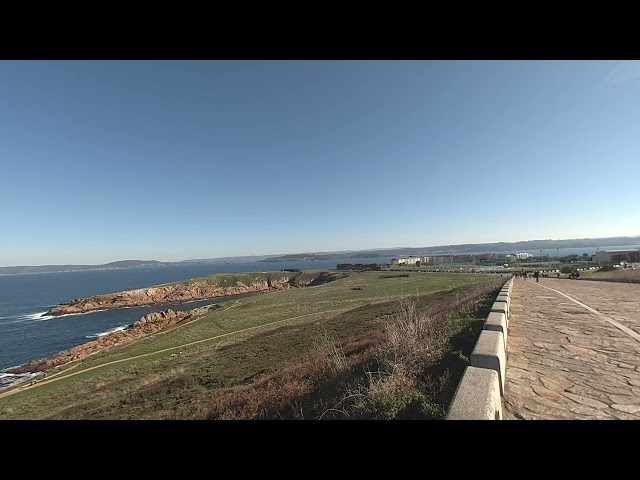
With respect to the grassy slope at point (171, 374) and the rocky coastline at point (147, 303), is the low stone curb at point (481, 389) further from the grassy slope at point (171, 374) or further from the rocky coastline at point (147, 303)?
the rocky coastline at point (147, 303)

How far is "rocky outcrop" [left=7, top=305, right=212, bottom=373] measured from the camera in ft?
69.6

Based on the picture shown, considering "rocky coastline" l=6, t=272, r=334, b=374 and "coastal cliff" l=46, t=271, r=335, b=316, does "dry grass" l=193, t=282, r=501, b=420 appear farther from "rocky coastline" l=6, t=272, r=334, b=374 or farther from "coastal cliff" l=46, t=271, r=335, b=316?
"coastal cliff" l=46, t=271, r=335, b=316

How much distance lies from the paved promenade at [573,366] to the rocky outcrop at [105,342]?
28650 mm

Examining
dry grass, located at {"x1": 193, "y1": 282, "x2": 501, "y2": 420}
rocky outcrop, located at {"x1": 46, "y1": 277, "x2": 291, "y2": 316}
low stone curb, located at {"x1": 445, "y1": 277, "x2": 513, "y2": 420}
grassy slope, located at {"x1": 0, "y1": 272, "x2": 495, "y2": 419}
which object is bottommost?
rocky outcrop, located at {"x1": 46, "y1": 277, "x2": 291, "y2": 316}

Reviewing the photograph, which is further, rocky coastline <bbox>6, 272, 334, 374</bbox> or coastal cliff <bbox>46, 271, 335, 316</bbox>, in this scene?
coastal cliff <bbox>46, 271, 335, 316</bbox>

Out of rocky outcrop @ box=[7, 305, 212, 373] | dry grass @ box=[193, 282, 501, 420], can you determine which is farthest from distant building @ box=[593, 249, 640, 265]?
rocky outcrop @ box=[7, 305, 212, 373]

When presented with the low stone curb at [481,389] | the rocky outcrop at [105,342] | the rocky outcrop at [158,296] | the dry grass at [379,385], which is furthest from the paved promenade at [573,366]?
the rocky outcrop at [158,296]

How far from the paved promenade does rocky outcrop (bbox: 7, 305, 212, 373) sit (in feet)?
94.0

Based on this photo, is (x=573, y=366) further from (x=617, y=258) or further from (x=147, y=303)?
(x=147, y=303)
